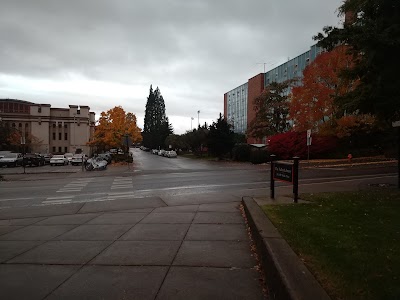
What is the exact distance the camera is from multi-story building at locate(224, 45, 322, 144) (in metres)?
65.2

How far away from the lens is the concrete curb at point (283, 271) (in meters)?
3.23

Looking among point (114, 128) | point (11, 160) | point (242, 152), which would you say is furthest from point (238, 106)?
point (11, 160)

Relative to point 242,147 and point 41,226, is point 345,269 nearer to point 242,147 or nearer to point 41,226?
Result: point 41,226

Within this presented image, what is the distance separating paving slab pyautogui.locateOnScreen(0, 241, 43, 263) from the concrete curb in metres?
4.05

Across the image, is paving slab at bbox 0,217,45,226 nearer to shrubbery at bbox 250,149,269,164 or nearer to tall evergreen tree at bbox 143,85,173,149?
shrubbery at bbox 250,149,269,164

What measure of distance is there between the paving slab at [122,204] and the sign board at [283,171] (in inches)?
150

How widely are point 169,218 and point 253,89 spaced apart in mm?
81678

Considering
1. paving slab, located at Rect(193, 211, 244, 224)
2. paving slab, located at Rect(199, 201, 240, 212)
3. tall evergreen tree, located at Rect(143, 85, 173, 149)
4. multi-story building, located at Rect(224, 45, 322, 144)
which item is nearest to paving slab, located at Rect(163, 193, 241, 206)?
paving slab, located at Rect(199, 201, 240, 212)

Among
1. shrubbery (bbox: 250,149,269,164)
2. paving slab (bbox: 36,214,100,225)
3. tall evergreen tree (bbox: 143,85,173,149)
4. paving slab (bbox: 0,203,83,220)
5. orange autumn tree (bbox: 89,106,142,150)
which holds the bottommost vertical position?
paving slab (bbox: 0,203,83,220)

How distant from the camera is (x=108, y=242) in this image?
20.3 ft

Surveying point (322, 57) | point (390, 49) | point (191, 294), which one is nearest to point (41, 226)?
point (191, 294)

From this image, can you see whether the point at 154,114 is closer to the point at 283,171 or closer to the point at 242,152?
the point at 242,152

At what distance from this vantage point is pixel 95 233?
6996mm

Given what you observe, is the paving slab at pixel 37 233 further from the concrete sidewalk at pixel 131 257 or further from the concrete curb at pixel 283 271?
the concrete curb at pixel 283 271
